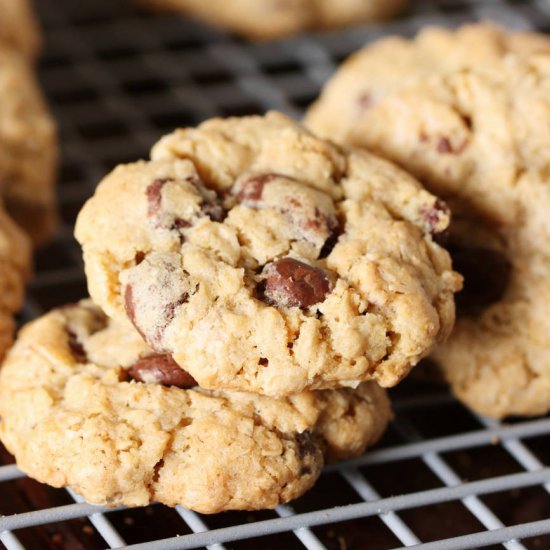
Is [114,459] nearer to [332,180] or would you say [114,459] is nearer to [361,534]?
[361,534]

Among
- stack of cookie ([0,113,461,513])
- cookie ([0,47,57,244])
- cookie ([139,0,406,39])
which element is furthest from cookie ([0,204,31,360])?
cookie ([139,0,406,39])

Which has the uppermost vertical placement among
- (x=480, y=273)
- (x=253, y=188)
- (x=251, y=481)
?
(x=253, y=188)

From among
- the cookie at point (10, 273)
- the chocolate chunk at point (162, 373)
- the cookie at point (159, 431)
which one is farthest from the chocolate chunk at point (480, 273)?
the cookie at point (10, 273)

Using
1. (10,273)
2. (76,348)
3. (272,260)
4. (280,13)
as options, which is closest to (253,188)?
(272,260)

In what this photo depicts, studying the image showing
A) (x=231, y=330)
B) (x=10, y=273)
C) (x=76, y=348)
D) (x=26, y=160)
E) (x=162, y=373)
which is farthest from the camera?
(x=26, y=160)

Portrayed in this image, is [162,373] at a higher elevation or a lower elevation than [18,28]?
lower

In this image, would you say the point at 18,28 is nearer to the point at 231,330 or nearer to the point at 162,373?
the point at 162,373

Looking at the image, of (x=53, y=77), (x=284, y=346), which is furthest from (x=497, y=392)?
(x=53, y=77)
